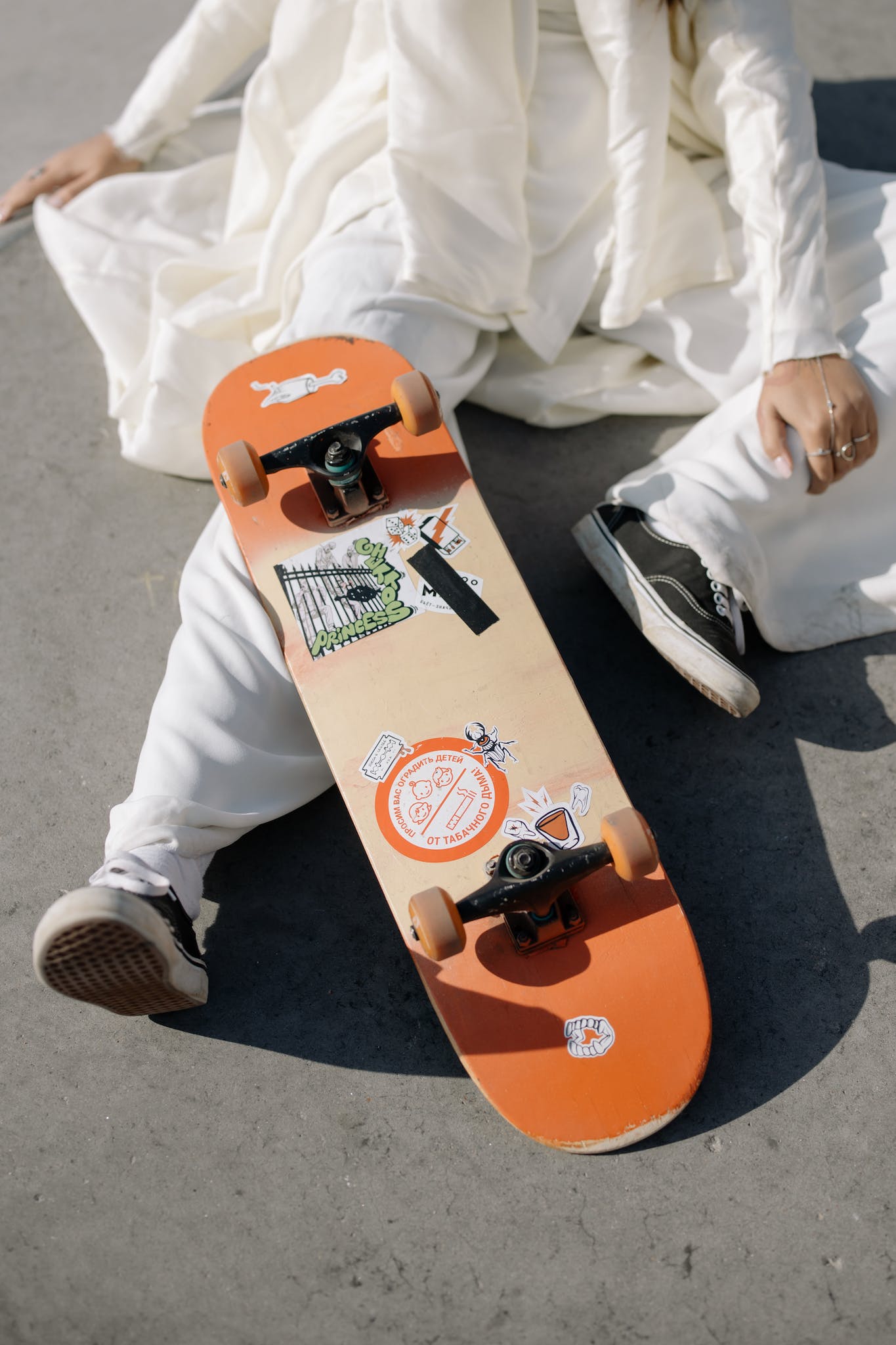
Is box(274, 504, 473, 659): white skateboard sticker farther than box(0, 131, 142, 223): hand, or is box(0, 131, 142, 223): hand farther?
box(0, 131, 142, 223): hand

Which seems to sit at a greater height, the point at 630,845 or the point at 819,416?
the point at 819,416

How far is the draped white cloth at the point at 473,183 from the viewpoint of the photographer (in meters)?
1.83

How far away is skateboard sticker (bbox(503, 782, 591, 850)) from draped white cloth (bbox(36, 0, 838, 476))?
925 mm

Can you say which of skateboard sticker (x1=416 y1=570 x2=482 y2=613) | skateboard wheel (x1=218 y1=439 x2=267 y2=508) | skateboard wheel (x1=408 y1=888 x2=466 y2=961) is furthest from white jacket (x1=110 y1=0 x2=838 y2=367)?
skateboard wheel (x1=408 y1=888 x2=466 y2=961)

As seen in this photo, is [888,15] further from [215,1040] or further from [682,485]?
[215,1040]

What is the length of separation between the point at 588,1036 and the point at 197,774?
71cm

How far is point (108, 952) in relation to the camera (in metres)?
1.38

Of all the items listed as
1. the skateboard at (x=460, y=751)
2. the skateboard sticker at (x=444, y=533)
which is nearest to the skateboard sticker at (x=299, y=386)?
the skateboard at (x=460, y=751)

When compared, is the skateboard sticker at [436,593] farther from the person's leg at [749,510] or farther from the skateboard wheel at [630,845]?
the skateboard wheel at [630,845]

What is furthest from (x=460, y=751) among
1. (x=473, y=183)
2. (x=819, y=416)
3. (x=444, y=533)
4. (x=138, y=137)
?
(x=138, y=137)

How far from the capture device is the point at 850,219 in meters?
2.05

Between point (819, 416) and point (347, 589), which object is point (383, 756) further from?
point (819, 416)

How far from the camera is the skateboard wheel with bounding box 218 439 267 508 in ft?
5.62

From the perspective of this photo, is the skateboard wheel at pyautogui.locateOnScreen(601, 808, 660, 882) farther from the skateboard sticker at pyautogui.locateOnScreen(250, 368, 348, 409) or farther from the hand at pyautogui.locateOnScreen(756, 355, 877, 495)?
the skateboard sticker at pyautogui.locateOnScreen(250, 368, 348, 409)
